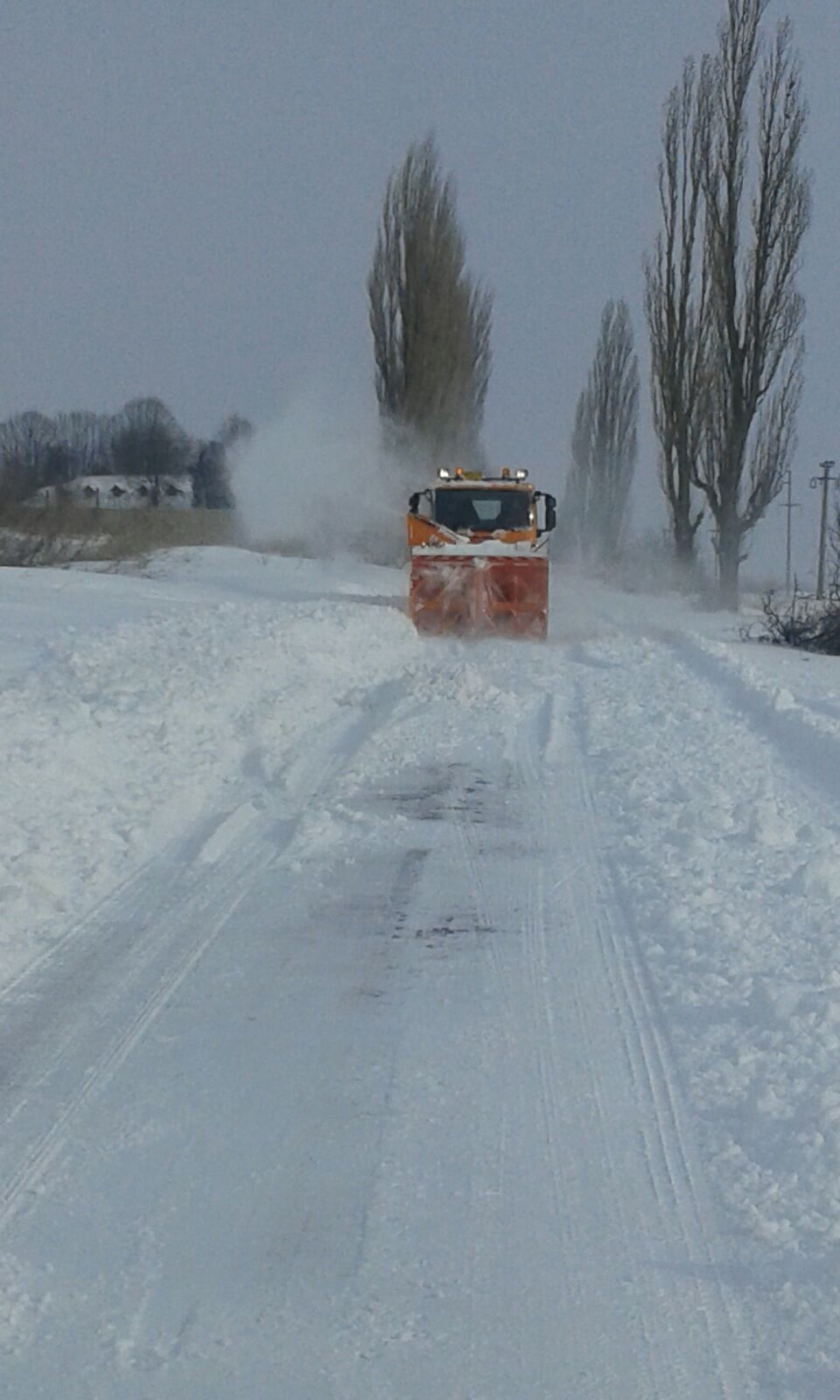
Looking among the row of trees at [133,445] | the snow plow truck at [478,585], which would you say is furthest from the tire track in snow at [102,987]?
the row of trees at [133,445]

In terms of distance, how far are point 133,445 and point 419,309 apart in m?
35.9

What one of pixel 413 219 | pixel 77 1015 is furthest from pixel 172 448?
pixel 77 1015

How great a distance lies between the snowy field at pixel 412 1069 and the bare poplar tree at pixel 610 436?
46.8 metres

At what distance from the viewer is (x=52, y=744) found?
8.55 m

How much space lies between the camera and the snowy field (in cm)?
295

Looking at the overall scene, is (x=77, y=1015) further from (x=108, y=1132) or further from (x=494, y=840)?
(x=494, y=840)

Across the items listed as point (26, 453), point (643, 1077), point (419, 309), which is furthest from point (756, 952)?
point (26, 453)

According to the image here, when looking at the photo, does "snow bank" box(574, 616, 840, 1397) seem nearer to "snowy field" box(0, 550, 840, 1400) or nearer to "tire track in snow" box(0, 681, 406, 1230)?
"snowy field" box(0, 550, 840, 1400)

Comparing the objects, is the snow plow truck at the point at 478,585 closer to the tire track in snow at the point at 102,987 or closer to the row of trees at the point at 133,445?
the tire track in snow at the point at 102,987

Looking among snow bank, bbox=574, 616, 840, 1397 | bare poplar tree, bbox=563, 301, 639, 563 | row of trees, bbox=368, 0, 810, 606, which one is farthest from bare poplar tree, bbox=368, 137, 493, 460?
snow bank, bbox=574, 616, 840, 1397

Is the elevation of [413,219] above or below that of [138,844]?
above

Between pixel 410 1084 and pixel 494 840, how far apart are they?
3.24 m

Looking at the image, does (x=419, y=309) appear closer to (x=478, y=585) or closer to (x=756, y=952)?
(x=478, y=585)

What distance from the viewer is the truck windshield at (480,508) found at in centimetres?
2045
